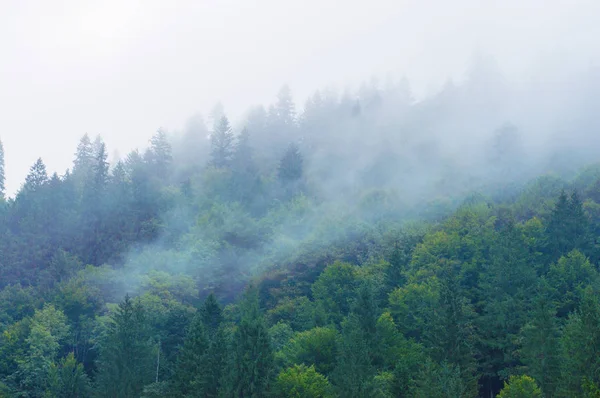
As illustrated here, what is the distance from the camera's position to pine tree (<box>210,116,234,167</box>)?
133 metres

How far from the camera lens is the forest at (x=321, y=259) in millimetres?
56625

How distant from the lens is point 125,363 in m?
62.3

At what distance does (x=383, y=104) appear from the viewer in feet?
526

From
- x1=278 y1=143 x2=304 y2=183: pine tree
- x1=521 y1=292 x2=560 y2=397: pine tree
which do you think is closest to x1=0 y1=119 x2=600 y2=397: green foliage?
x1=521 y1=292 x2=560 y2=397: pine tree

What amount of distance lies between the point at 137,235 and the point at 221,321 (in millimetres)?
43331

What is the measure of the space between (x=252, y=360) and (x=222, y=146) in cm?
8378

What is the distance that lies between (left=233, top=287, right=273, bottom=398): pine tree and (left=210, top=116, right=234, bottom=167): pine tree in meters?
76.6

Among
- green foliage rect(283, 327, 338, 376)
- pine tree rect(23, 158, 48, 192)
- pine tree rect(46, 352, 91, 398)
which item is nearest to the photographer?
green foliage rect(283, 327, 338, 376)

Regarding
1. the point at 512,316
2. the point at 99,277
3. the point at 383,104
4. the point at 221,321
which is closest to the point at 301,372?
the point at 221,321

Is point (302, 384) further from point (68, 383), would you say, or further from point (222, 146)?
point (222, 146)

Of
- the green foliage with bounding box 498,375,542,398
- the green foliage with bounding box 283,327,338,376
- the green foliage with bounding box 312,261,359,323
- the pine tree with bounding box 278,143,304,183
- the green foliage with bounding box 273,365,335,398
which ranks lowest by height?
the green foliage with bounding box 498,375,542,398

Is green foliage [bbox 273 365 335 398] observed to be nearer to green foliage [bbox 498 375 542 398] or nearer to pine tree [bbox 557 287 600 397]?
green foliage [bbox 498 375 542 398]

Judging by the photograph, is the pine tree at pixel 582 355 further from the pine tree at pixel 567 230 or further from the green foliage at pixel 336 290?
the green foliage at pixel 336 290

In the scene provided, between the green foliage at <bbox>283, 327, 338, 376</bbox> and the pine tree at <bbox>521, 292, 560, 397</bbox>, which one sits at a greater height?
the green foliage at <bbox>283, 327, 338, 376</bbox>
